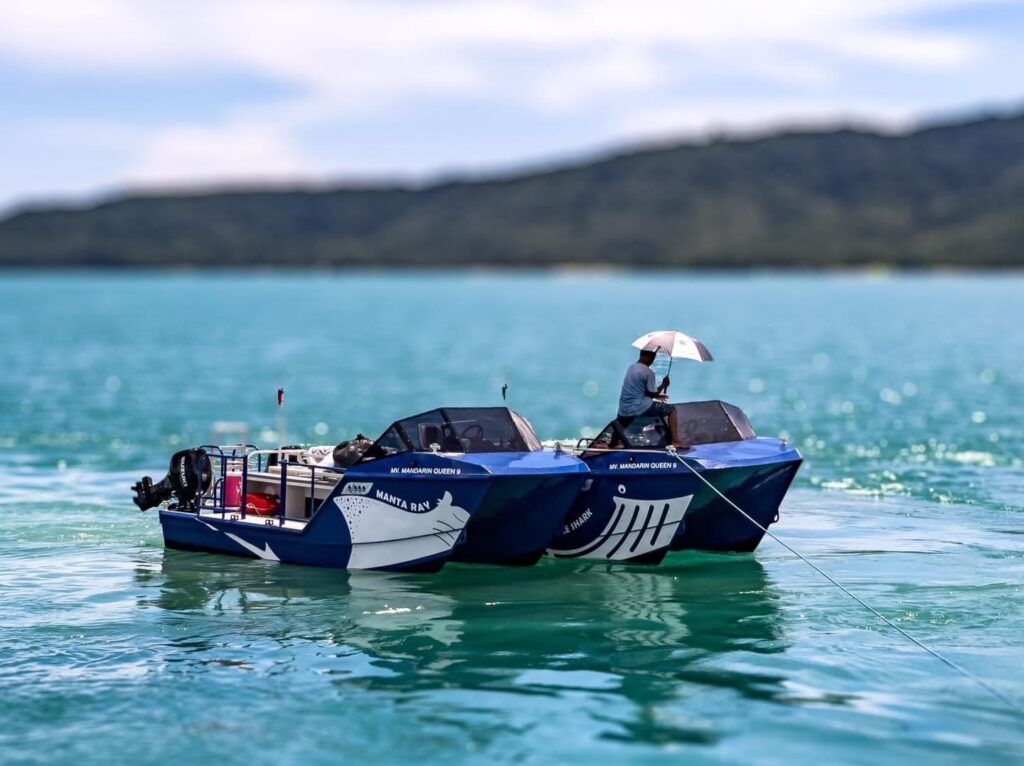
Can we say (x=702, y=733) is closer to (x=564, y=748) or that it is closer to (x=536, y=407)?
(x=564, y=748)

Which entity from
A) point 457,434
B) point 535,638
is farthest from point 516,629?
point 457,434

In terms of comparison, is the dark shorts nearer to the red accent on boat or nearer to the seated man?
the seated man

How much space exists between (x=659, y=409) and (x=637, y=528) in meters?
1.66

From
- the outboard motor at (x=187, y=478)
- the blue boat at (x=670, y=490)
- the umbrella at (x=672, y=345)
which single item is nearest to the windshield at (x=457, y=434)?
the blue boat at (x=670, y=490)

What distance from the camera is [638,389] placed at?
68.3 ft

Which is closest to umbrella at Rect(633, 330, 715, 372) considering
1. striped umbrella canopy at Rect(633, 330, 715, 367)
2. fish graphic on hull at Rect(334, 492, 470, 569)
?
striped umbrella canopy at Rect(633, 330, 715, 367)

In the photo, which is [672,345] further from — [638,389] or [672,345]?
[638,389]

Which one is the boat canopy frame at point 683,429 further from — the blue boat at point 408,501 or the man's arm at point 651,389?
the blue boat at point 408,501

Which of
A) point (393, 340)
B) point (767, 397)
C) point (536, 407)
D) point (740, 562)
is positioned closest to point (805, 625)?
point (740, 562)

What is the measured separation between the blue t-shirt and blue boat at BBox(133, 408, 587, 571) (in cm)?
124

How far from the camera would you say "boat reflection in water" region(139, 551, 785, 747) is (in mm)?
15070

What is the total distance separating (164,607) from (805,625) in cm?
776

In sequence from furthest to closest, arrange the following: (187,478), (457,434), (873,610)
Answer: (187,478), (457,434), (873,610)

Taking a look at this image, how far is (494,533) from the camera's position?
795 inches
